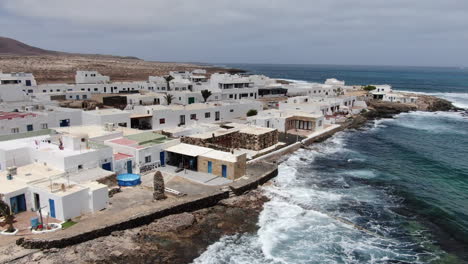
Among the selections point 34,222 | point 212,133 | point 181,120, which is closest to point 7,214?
point 34,222

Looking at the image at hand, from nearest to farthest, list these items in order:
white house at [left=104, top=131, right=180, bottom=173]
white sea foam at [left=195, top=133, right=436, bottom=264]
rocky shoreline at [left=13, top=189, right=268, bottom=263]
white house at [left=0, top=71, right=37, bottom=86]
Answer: rocky shoreline at [left=13, top=189, right=268, bottom=263]
white sea foam at [left=195, top=133, right=436, bottom=264]
white house at [left=104, top=131, right=180, bottom=173]
white house at [left=0, top=71, right=37, bottom=86]

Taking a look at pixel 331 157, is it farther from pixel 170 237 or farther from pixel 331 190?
pixel 170 237

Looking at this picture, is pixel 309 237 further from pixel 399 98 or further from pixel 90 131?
pixel 399 98

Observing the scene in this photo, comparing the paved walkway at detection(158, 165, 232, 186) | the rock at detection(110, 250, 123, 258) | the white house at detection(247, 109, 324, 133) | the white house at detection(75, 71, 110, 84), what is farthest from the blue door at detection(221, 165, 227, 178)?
the white house at detection(75, 71, 110, 84)

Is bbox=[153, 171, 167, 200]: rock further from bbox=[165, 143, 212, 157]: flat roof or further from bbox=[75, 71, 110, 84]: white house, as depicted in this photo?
bbox=[75, 71, 110, 84]: white house

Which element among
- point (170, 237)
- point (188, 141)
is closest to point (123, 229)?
point (170, 237)

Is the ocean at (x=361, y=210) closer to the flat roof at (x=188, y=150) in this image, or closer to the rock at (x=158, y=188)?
the rock at (x=158, y=188)
